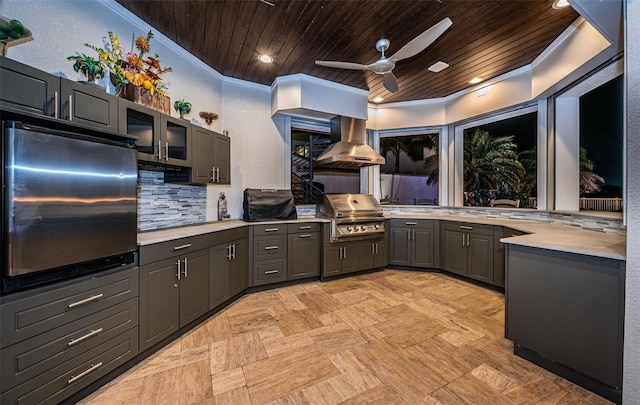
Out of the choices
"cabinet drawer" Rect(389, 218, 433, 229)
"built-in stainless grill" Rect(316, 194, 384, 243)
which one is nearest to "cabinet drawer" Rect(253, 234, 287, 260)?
"built-in stainless grill" Rect(316, 194, 384, 243)

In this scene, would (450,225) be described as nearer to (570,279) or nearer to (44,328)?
(570,279)

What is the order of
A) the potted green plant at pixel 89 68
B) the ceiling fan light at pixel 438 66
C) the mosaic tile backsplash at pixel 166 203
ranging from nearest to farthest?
the potted green plant at pixel 89 68
the mosaic tile backsplash at pixel 166 203
the ceiling fan light at pixel 438 66

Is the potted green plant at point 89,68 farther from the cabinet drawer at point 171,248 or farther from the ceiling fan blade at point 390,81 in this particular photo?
the ceiling fan blade at point 390,81

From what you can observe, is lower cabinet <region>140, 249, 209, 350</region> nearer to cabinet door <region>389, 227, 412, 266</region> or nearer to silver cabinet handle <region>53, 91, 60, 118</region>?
silver cabinet handle <region>53, 91, 60, 118</region>

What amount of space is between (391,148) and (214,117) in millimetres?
3184

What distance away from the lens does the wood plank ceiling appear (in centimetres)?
214

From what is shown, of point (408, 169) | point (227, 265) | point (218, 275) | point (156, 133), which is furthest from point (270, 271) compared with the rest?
point (408, 169)

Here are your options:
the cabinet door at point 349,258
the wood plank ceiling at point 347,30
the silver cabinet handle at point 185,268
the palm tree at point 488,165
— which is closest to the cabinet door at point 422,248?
the cabinet door at point 349,258

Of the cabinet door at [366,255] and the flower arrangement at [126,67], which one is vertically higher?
the flower arrangement at [126,67]

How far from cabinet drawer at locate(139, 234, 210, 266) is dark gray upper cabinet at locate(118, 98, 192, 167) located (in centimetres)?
A: 70

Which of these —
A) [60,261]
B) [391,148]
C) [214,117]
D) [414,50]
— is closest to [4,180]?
[60,261]

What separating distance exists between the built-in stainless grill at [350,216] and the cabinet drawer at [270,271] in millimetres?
772

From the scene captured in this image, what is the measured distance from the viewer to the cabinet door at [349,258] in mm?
3590

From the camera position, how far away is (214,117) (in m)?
3.17
